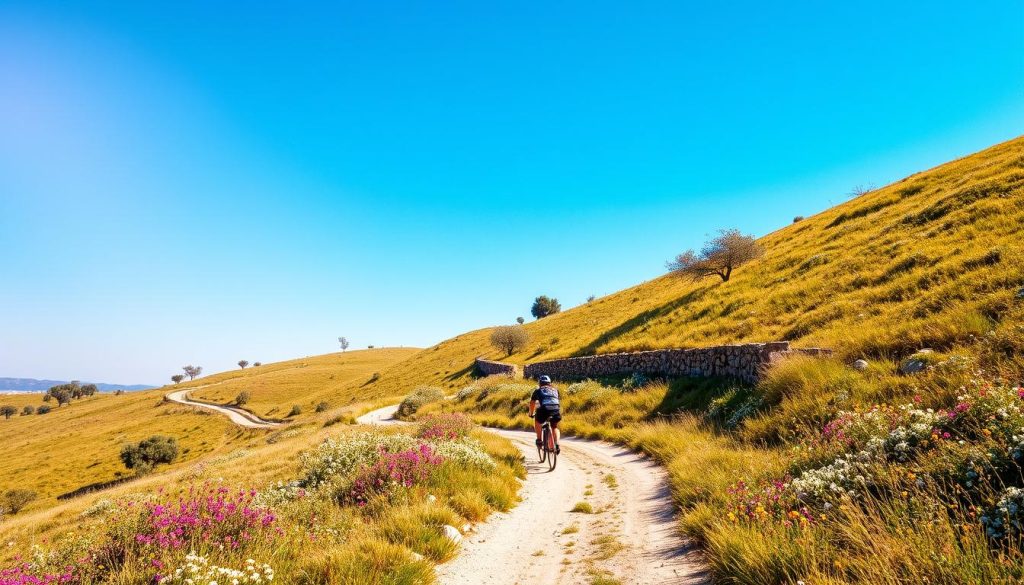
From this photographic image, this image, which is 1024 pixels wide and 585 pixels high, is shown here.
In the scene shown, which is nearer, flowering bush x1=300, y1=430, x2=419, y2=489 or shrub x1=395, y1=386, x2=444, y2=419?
flowering bush x1=300, y1=430, x2=419, y2=489

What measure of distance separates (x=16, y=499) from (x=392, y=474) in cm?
6652

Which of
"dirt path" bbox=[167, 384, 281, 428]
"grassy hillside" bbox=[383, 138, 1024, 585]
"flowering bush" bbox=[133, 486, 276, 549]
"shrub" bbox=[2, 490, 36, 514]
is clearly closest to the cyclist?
"grassy hillside" bbox=[383, 138, 1024, 585]

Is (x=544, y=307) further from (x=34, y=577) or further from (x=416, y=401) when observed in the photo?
(x=34, y=577)

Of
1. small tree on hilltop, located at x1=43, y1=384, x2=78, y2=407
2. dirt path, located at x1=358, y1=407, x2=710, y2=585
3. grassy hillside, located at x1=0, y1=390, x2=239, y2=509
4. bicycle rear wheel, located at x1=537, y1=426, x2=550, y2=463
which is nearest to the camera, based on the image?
dirt path, located at x1=358, y1=407, x2=710, y2=585

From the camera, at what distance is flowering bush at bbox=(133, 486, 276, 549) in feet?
17.5

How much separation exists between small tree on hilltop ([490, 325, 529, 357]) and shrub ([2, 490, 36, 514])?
54.2 metres

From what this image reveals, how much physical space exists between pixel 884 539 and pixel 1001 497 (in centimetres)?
111

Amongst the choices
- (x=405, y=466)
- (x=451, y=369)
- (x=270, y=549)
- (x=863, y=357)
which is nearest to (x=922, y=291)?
(x=863, y=357)

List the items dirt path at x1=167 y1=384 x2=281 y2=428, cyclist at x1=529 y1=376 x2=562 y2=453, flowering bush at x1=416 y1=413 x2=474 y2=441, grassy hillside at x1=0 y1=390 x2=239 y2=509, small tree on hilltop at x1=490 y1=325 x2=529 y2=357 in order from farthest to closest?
1. dirt path at x1=167 y1=384 x2=281 y2=428
2. small tree on hilltop at x1=490 y1=325 x2=529 y2=357
3. grassy hillside at x1=0 y1=390 x2=239 y2=509
4. flowering bush at x1=416 y1=413 x2=474 y2=441
5. cyclist at x1=529 y1=376 x2=562 y2=453

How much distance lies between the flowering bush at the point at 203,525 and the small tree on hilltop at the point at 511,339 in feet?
164

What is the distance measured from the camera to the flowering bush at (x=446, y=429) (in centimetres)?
1330

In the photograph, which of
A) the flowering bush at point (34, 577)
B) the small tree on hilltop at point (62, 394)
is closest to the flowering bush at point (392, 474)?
the flowering bush at point (34, 577)

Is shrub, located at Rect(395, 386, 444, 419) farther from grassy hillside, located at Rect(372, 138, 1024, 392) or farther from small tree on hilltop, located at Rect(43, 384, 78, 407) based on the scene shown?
small tree on hilltop, located at Rect(43, 384, 78, 407)

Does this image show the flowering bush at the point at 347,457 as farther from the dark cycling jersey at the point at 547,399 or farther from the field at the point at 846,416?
the dark cycling jersey at the point at 547,399
